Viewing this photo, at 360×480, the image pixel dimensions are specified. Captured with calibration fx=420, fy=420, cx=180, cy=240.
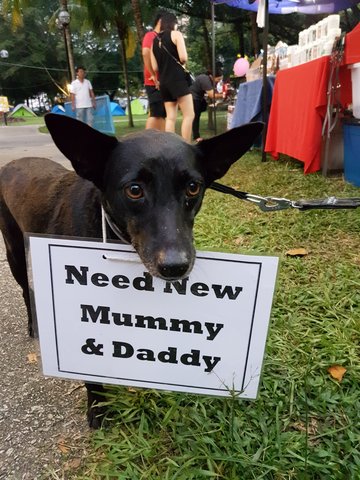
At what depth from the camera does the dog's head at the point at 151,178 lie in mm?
1273

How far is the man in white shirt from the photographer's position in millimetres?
11636

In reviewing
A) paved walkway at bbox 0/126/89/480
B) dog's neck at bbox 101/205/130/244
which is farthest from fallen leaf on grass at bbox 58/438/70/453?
dog's neck at bbox 101/205/130/244

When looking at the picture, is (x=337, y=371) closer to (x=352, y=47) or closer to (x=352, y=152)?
(x=352, y=152)

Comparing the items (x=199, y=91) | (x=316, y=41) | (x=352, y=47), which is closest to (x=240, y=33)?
(x=199, y=91)

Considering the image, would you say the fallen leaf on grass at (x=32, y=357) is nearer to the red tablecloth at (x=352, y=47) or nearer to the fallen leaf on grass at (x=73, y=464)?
the fallen leaf on grass at (x=73, y=464)

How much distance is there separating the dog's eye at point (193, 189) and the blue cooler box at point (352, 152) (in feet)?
10.9

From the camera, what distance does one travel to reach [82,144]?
139 centimetres

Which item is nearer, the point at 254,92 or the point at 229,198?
the point at 229,198

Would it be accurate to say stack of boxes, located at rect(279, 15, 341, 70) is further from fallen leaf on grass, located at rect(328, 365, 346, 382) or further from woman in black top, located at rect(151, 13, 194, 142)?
fallen leaf on grass, located at rect(328, 365, 346, 382)

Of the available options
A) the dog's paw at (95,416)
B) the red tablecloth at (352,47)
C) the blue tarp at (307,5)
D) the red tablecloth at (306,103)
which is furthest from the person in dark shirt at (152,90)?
the dog's paw at (95,416)

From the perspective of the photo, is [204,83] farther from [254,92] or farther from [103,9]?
[103,9]

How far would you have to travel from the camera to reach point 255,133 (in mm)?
1517

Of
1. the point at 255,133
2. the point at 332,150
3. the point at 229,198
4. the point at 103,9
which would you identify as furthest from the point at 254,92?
the point at 103,9

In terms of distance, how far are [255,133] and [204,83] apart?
9081 mm
